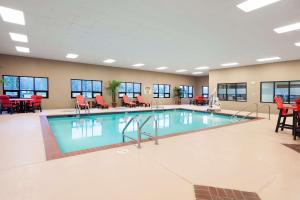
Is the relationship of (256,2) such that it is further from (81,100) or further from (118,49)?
(81,100)

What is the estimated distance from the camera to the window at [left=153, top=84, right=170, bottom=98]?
14771 millimetres

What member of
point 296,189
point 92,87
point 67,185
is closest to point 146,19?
point 67,185

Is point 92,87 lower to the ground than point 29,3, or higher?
lower

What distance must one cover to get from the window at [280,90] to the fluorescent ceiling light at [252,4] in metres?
8.06

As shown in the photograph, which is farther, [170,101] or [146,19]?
[170,101]

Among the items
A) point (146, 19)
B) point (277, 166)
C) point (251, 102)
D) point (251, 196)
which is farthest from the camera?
point (251, 102)

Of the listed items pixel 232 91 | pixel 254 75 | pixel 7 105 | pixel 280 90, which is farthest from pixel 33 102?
pixel 280 90

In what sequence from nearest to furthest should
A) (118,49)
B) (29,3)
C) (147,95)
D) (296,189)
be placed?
(296,189)
(29,3)
(118,49)
(147,95)

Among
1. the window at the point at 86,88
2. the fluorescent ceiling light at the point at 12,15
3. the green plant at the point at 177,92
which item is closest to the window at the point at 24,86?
the window at the point at 86,88

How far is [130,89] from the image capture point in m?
13.3

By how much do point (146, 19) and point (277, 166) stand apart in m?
4.07

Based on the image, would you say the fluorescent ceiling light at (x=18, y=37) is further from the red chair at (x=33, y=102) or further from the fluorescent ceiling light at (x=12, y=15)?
the red chair at (x=33, y=102)

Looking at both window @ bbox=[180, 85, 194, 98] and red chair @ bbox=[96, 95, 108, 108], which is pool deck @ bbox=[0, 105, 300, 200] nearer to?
red chair @ bbox=[96, 95, 108, 108]

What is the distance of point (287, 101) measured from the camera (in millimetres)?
9539
